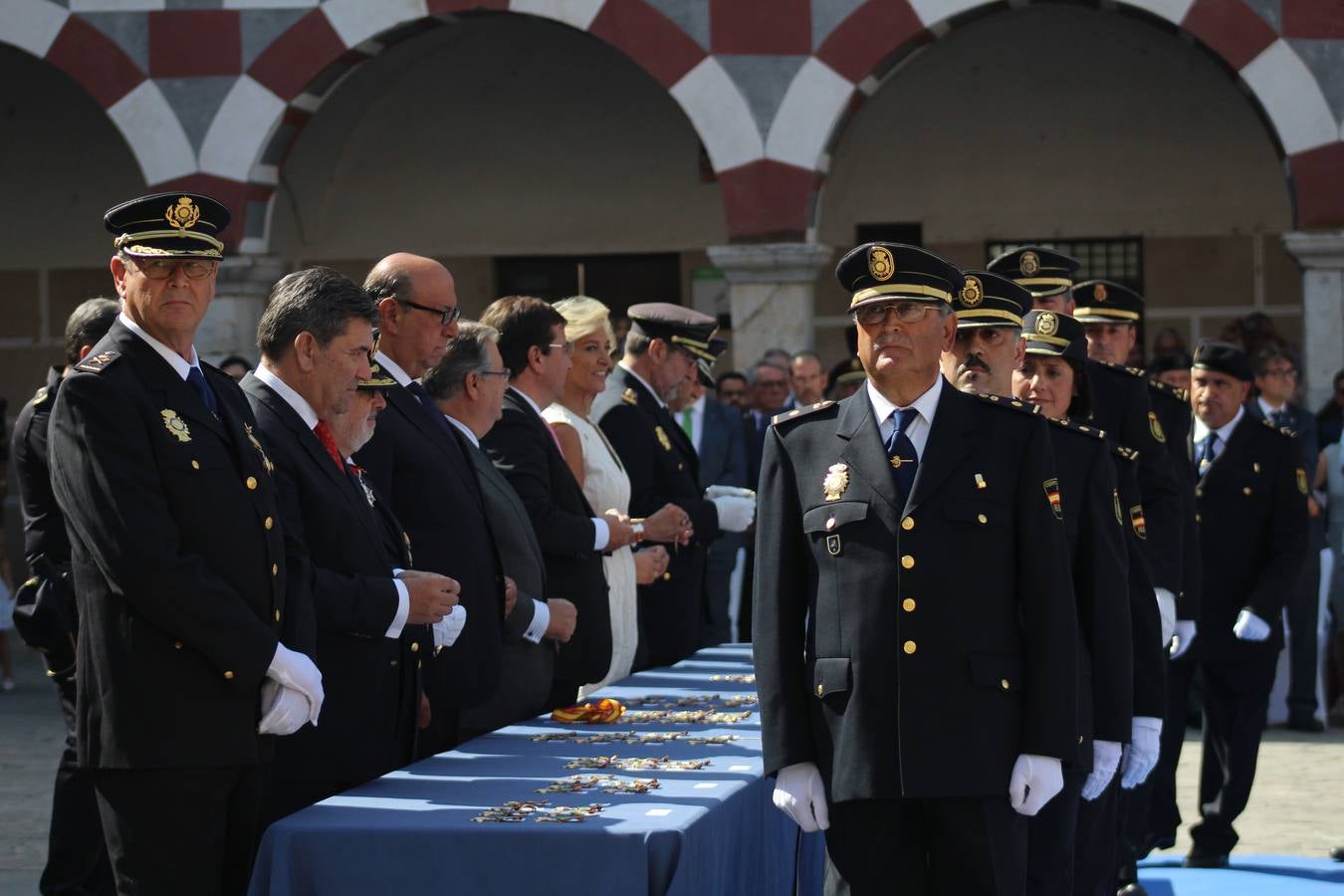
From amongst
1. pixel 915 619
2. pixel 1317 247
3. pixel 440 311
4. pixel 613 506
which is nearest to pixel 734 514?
pixel 613 506

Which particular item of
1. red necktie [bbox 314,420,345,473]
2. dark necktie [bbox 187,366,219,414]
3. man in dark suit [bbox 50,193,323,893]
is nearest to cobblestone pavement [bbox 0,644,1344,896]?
red necktie [bbox 314,420,345,473]

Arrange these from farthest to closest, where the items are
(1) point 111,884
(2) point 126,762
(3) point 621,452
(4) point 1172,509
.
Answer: (3) point 621,452, (4) point 1172,509, (1) point 111,884, (2) point 126,762

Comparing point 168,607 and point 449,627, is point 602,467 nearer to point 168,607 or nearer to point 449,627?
point 449,627

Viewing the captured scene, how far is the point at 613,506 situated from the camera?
6.43 metres

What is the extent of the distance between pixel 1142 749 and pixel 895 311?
1631 millimetres

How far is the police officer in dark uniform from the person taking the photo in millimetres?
6836

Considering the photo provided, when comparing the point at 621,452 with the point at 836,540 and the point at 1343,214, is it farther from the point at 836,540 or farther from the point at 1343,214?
the point at 1343,214

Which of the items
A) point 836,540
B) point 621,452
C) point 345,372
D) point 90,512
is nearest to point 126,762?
point 90,512

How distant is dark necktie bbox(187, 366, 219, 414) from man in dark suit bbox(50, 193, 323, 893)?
10 millimetres

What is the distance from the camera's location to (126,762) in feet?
12.3

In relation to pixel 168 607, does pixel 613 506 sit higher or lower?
higher

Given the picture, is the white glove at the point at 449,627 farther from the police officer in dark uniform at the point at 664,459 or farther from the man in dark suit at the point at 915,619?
the police officer in dark uniform at the point at 664,459

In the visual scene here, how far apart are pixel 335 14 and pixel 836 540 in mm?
8153

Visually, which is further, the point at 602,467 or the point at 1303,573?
the point at 1303,573
